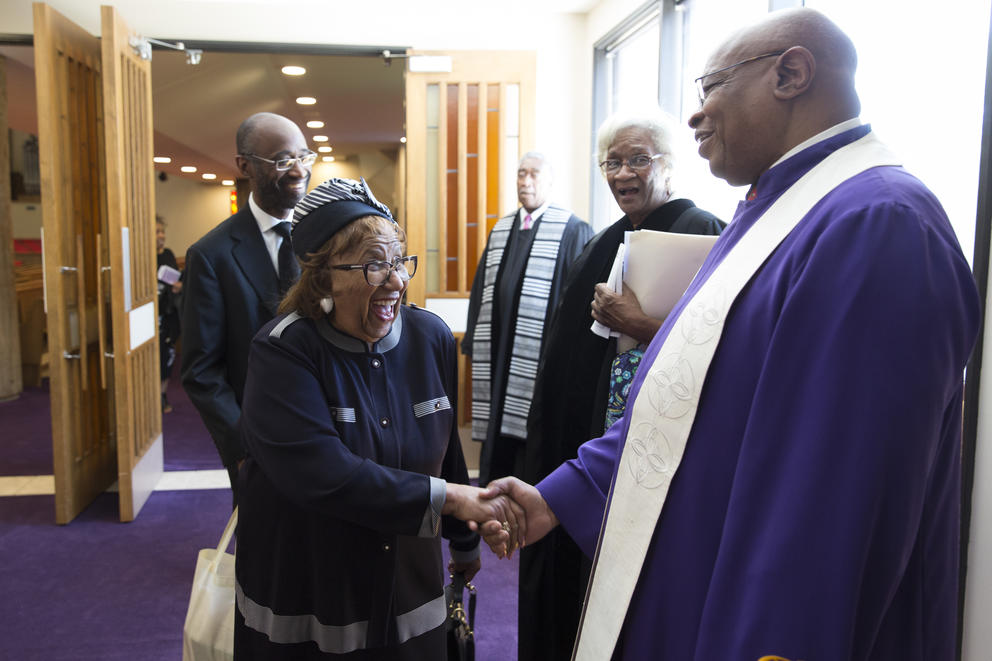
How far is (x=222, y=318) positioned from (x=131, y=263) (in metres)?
2.05

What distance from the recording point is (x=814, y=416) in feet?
2.64

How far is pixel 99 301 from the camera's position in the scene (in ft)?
12.2

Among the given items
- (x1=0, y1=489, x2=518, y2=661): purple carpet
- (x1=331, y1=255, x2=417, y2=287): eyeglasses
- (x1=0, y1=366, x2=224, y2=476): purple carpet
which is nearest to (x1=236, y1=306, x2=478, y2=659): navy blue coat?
(x1=331, y1=255, x2=417, y2=287): eyeglasses

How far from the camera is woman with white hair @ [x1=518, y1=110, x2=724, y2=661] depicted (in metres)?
2.09

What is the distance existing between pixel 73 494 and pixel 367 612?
10.4ft

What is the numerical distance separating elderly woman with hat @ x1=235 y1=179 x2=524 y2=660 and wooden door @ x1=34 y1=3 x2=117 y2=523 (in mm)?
2728

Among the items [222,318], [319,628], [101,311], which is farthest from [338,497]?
[101,311]

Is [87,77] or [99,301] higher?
[87,77]

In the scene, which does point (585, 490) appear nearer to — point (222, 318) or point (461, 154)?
point (222, 318)

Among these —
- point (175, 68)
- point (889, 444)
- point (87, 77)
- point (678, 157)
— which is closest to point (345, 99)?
point (175, 68)

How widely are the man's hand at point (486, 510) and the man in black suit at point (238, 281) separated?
2.96 feet

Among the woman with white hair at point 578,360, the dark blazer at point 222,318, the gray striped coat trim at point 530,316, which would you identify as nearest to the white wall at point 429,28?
the gray striped coat trim at point 530,316

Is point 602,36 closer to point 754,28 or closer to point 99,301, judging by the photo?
point 99,301

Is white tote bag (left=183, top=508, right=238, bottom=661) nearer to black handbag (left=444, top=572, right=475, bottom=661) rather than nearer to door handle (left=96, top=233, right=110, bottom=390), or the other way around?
black handbag (left=444, top=572, right=475, bottom=661)
